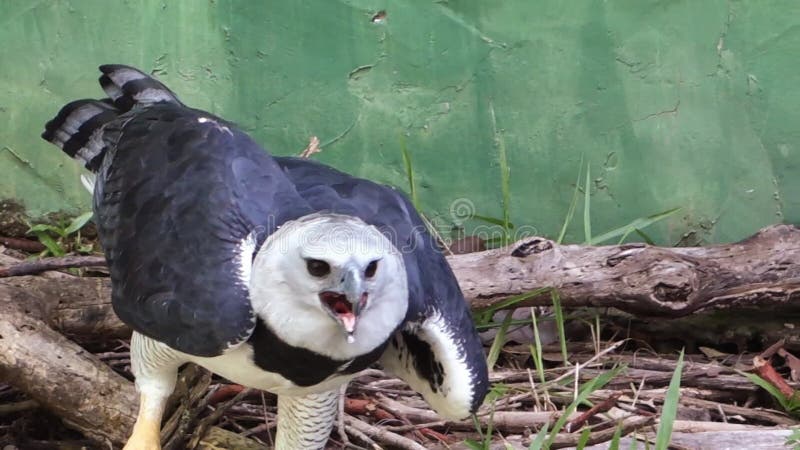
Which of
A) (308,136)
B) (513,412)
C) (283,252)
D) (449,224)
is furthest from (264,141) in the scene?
(283,252)

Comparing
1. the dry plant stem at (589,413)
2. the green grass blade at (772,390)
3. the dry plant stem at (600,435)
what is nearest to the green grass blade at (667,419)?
the dry plant stem at (600,435)

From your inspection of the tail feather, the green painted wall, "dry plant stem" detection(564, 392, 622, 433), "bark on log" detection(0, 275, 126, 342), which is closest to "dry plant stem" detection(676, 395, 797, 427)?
"dry plant stem" detection(564, 392, 622, 433)

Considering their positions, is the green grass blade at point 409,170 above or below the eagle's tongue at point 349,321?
above

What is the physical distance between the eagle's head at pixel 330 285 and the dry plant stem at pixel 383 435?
3.48 ft

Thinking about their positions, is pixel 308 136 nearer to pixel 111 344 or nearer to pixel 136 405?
pixel 111 344

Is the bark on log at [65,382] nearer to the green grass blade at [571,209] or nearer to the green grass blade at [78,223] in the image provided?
the green grass blade at [78,223]

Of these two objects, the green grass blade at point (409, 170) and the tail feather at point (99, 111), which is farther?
the green grass blade at point (409, 170)

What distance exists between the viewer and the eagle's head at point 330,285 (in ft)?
7.86

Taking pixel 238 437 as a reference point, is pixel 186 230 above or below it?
above

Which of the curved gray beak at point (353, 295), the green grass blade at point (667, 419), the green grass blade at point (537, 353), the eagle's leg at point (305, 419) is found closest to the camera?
the curved gray beak at point (353, 295)

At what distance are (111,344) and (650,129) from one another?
2.56 metres

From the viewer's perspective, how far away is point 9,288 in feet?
11.8

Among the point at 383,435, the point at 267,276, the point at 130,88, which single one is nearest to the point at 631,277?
the point at 383,435

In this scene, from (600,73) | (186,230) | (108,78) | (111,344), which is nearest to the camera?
(186,230)
